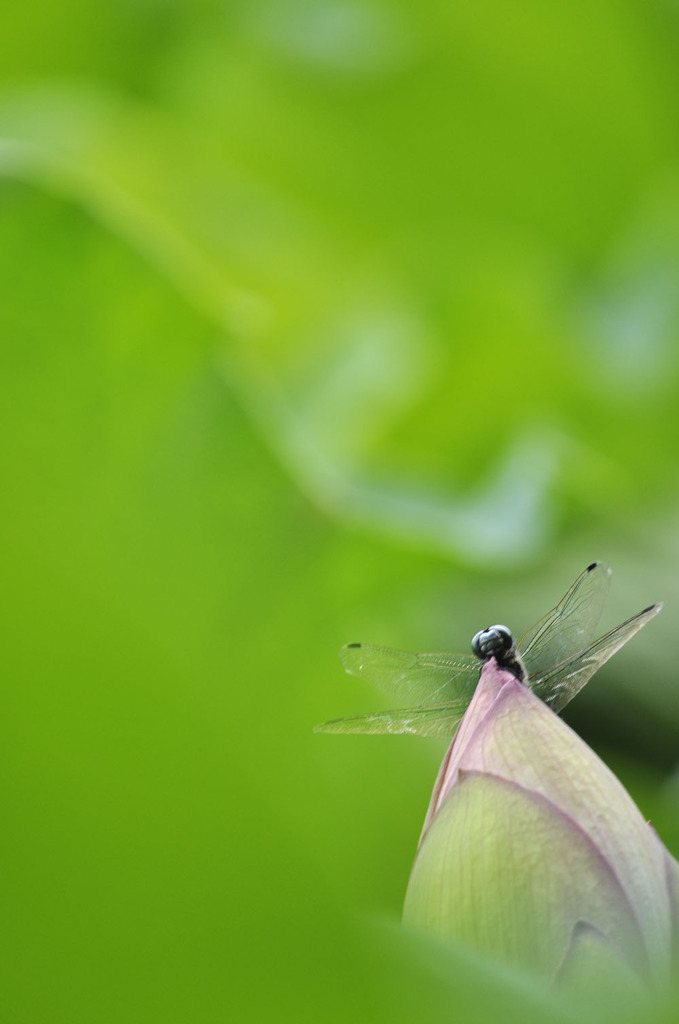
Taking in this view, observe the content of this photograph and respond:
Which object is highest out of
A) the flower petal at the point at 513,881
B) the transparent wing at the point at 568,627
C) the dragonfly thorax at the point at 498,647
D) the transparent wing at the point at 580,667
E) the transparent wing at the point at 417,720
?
the transparent wing at the point at 568,627

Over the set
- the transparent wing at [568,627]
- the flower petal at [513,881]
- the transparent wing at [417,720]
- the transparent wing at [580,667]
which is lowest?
the flower petal at [513,881]

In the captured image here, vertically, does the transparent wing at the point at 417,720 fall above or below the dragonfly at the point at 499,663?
below

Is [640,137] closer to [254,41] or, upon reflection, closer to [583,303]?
[583,303]

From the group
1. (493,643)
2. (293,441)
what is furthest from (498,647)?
(293,441)

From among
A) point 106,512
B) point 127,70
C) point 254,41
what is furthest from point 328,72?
point 106,512

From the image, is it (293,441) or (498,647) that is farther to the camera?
(293,441)

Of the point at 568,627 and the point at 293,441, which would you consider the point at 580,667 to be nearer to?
the point at 568,627
